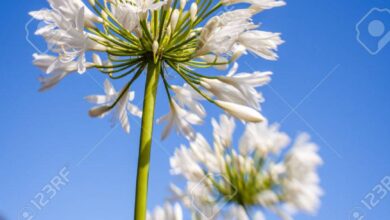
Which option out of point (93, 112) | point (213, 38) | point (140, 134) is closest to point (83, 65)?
point (93, 112)

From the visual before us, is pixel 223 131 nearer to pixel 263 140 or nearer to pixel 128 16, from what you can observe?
pixel 263 140

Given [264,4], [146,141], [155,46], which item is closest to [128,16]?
[155,46]

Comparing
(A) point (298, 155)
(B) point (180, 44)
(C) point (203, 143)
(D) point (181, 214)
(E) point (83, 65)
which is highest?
(E) point (83, 65)

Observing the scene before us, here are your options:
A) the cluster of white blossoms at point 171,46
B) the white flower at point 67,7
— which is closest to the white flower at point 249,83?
the cluster of white blossoms at point 171,46

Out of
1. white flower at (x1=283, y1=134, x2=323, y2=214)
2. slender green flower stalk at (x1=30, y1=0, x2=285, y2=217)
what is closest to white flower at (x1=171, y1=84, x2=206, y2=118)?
slender green flower stalk at (x1=30, y1=0, x2=285, y2=217)

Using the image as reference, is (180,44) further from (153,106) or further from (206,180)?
(206,180)

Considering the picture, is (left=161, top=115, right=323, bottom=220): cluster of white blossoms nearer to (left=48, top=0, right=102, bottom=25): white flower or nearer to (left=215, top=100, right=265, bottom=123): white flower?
(left=215, top=100, right=265, bottom=123): white flower
